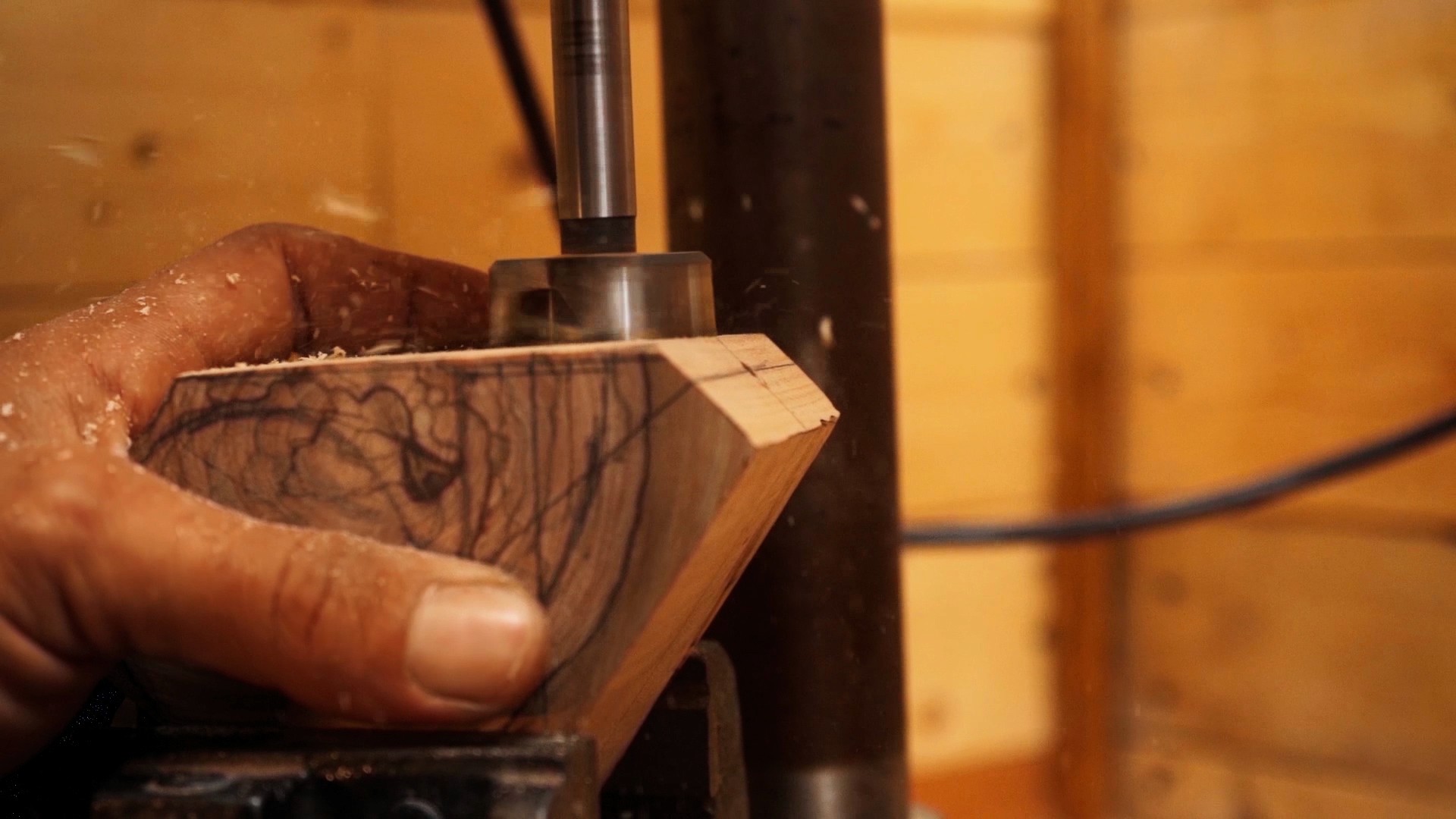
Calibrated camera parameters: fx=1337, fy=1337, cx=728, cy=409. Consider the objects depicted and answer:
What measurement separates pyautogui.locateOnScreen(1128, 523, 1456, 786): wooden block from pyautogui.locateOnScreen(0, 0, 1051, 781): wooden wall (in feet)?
0.57

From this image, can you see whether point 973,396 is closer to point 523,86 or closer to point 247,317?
point 523,86

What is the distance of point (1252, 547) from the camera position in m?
1.81

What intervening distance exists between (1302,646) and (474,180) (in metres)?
1.31

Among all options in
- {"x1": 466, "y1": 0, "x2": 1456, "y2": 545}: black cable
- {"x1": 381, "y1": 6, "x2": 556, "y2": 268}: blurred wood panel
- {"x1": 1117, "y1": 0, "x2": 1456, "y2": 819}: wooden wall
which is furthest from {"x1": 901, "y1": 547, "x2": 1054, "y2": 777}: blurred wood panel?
{"x1": 381, "y1": 6, "x2": 556, "y2": 268}: blurred wood panel

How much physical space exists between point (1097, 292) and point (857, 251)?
4.65 feet

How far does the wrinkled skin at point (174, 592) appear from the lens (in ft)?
1.08

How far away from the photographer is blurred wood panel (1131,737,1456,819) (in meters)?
1.71

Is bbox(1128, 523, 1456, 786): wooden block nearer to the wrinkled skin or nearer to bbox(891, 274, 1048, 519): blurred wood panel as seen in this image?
bbox(891, 274, 1048, 519): blurred wood panel

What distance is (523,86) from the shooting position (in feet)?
2.57

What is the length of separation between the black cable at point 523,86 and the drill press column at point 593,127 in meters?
0.34

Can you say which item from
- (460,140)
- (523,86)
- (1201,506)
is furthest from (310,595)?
(1201,506)

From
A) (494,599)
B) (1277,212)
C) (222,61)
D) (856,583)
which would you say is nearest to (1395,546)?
(1277,212)

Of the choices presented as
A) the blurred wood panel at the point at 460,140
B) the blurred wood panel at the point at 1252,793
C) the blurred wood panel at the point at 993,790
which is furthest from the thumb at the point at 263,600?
the blurred wood panel at the point at 1252,793

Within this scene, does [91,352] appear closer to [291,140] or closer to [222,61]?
[291,140]
